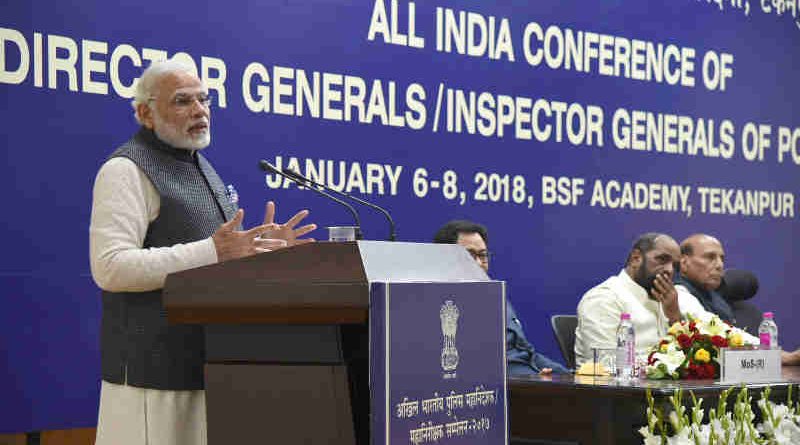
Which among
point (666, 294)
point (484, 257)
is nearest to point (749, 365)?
point (484, 257)

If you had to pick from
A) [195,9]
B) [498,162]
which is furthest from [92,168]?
[498,162]

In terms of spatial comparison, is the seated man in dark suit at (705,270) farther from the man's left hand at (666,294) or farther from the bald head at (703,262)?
the man's left hand at (666,294)

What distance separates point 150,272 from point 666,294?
378 centimetres

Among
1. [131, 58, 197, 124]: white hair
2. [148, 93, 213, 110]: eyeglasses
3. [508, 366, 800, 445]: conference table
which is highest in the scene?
[131, 58, 197, 124]: white hair

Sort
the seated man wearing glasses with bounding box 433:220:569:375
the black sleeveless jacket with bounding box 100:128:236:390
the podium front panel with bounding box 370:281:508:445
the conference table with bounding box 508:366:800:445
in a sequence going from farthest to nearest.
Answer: the seated man wearing glasses with bounding box 433:220:569:375, the conference table with bounding box 508:366:800:445, the black sleeveless jacket with bounding box 100:128:236:390, the podium front panel with bounding box 370:281:508:445

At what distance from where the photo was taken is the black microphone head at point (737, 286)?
709cm

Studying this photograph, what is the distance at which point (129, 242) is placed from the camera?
2.83 m

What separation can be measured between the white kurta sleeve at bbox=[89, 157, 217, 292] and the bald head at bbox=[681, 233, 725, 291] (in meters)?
4.50

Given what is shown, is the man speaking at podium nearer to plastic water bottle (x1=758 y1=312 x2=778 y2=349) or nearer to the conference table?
the conference table

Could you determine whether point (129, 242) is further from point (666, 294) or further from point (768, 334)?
point (666, 294)

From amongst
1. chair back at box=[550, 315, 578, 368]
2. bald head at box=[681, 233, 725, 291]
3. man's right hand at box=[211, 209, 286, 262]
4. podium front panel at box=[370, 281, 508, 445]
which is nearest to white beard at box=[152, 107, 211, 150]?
man's right hand at box=[211, 209, 286, 262]

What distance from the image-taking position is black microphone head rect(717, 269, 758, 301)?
7.09 metres

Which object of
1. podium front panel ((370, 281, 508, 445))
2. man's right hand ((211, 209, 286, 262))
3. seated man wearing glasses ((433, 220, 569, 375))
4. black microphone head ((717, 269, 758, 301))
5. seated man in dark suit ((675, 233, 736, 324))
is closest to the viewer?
podium front panel ((370, 281, 508, 445))

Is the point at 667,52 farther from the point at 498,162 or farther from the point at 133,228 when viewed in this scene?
the point at 133,228
